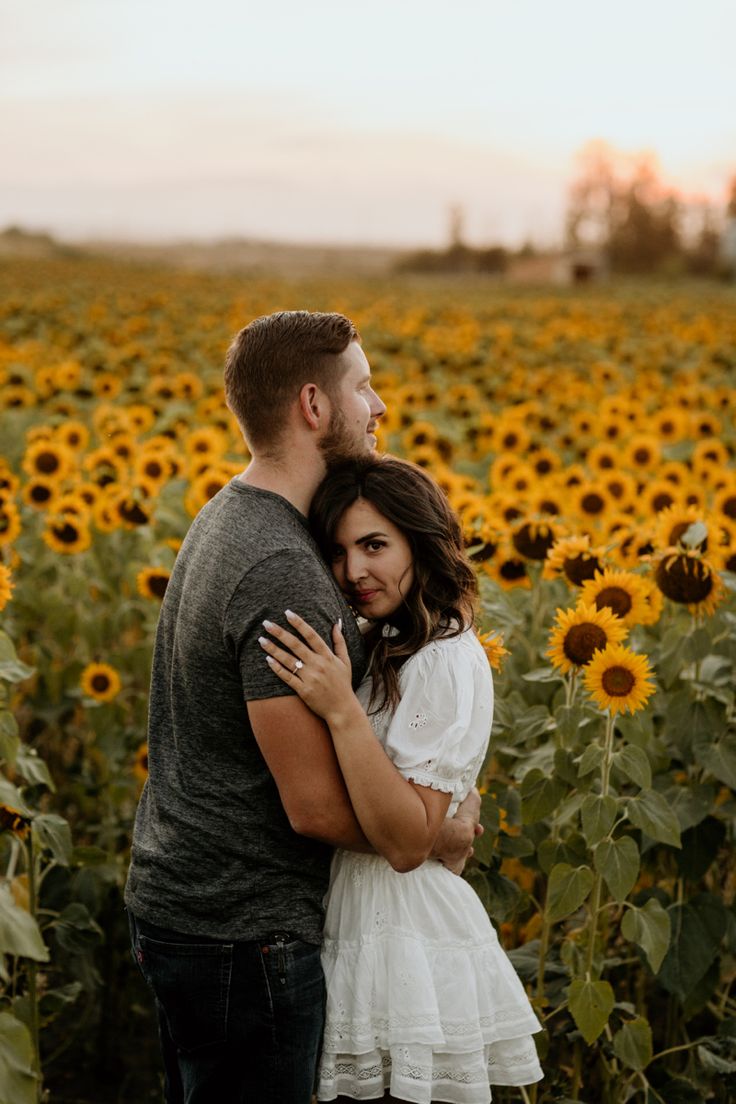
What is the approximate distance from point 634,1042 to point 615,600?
3.59 feet

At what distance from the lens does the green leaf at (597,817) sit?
2.94m

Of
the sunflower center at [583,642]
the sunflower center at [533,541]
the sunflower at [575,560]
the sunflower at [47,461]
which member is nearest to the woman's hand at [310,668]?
the sunflower center at [583,642]

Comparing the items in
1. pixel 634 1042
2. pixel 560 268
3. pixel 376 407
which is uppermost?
pixel 560 268

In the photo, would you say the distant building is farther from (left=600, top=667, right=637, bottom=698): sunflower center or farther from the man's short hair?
the man's short hair

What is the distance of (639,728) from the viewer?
316 centimetres

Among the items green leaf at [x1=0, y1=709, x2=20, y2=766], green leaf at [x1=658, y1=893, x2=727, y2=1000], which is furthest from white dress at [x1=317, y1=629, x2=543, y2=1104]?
green leaf at [x1=658, y1=893, x2=727, y2=1000]

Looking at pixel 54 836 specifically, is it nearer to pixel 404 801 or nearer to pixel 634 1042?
pixel 404 801

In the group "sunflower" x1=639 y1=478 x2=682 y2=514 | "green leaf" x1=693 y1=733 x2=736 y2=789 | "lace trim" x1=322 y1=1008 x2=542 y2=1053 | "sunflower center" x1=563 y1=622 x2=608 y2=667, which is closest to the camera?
"lace trim" x1=322 y1=1008 x2=542 y2=1053

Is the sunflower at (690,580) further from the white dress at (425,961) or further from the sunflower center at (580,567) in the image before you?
the white dress at (425,961)

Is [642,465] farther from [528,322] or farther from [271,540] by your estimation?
[528,322]

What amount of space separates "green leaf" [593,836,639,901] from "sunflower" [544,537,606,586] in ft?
2.61

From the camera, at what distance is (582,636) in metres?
3.18

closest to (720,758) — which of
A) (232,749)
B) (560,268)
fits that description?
(232,749)

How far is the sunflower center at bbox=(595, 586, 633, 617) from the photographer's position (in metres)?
3.41
